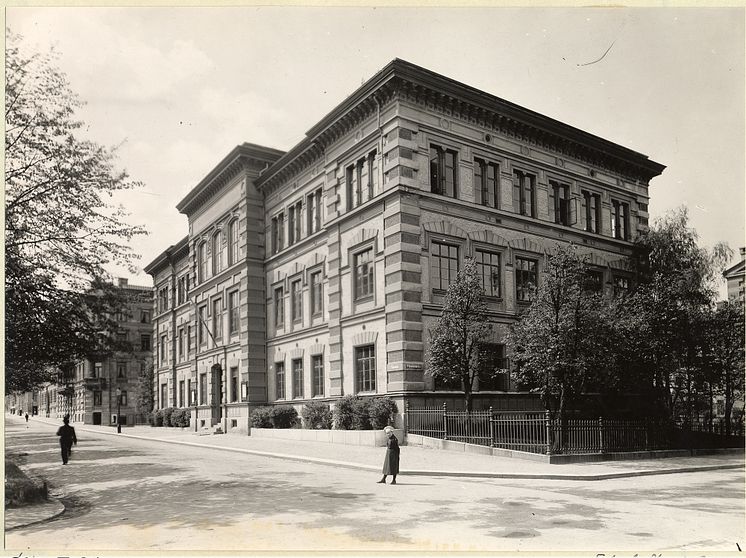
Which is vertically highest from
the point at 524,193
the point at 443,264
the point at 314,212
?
the point at 524,193

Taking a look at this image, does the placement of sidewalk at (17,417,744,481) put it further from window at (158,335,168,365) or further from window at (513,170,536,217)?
window at (158,335,168,365)

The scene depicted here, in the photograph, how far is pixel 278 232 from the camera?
39.8 m

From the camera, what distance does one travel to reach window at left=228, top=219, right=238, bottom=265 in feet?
140

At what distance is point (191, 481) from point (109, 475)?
141 inches

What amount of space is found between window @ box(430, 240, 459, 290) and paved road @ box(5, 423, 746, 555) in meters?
10.8

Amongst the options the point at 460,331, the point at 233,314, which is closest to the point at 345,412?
the point at 460,331

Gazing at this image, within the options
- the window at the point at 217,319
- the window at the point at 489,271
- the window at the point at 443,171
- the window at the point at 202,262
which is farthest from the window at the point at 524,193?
the window at the point at 202,262

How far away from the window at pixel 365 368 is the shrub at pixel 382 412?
2.13 metres

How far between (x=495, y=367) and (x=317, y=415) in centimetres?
834

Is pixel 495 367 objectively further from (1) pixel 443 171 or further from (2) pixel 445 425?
(1) pixel 443 171

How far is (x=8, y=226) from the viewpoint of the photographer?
15422mm

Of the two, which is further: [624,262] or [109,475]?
[624,262]

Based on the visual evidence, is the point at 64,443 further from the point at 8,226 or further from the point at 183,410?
the point at 183,410

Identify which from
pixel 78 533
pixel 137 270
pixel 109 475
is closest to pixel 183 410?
pixel 109 475
